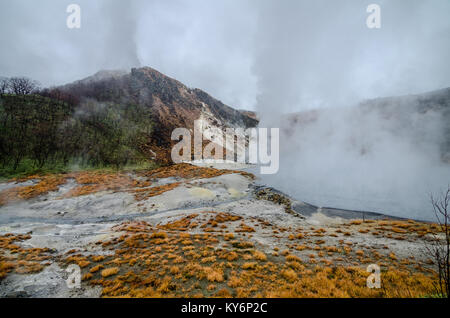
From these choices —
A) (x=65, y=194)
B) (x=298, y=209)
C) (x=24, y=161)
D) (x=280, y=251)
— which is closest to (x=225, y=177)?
(x=298, y=209)

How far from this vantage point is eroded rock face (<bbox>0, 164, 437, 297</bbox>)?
6086mm

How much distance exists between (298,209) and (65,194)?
34004 millimetres

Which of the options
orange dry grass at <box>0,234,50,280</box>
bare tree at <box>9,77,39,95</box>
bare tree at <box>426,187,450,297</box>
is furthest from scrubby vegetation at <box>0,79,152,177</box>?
bare tree at <box>426,187,450,297</box>

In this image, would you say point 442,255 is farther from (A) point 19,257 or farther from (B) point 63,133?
(B) point 63,133

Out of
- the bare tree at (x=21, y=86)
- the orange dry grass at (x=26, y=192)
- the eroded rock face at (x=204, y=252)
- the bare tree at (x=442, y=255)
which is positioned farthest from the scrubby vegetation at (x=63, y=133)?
the bare tree at (x=442, y=255)

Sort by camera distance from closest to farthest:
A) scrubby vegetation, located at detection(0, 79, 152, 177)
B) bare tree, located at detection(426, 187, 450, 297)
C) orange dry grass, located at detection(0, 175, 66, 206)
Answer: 1. bare tree, located at detection(426, 187, 450, 297)
2. orange dry grass, located at detection(0, 175, 66, 206)
3. scrubby vegetation, located at detection(0, 79, 152, 177)

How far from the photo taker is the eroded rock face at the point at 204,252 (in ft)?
20.0

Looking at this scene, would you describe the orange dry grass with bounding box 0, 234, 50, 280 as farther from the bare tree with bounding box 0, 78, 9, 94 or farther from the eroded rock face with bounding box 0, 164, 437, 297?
the bare tree with bounding box 0, 78, 9, 94

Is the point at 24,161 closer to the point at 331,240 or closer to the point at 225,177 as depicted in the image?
the point at 225,177

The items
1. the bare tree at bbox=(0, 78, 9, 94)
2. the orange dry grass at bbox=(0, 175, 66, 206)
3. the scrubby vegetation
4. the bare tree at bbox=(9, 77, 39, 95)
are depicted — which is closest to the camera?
the orange dry grass at bbox=(0, 175, 66, 206)

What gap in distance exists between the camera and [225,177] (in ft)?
106

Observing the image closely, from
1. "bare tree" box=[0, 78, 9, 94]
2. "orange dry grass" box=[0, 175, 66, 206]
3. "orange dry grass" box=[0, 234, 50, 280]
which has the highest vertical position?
"bare tree" box=[0, 78, 9, 94]

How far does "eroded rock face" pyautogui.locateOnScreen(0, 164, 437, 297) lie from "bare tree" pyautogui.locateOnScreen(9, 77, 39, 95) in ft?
225

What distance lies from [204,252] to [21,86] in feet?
318
